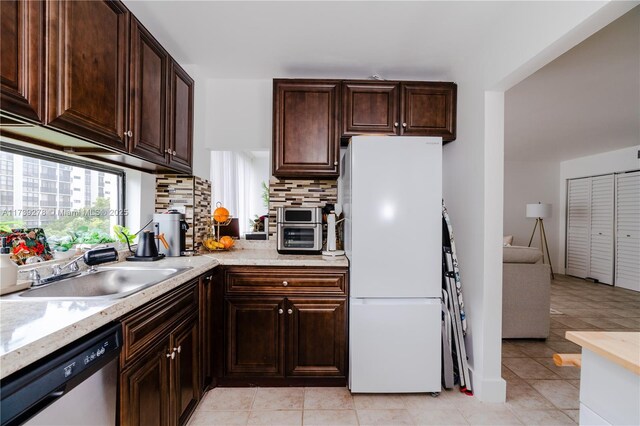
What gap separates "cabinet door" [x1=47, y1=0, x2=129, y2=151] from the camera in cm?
116

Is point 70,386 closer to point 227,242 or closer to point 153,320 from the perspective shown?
point 153,320

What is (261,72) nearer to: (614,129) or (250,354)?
(250,354)

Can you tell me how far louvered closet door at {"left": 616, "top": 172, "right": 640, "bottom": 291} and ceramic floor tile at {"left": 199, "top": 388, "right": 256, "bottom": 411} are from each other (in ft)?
21.7

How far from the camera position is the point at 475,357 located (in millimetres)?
2143

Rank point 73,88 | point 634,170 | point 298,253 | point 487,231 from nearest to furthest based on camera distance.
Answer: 1. point 73,88
2. point 487,231
3. point 298,253
4. point 634,170

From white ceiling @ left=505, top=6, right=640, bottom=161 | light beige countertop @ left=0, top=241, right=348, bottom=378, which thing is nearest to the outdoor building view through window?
light beige countertop @ left=0, top=241, right=348, bottom=378

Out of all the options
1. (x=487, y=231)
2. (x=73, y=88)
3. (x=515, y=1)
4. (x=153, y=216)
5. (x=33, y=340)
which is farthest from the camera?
(x=153, y=216)

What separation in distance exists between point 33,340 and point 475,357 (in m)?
2.37

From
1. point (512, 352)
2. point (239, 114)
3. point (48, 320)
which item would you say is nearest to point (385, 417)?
point (512, 352)

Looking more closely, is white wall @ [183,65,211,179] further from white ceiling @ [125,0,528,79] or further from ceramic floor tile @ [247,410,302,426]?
ceramic floor tile @ [247,410,302,426]

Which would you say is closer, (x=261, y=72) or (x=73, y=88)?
(x=73, y=88)

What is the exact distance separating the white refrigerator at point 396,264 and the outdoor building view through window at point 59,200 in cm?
171

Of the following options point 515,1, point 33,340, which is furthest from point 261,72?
point 33,340

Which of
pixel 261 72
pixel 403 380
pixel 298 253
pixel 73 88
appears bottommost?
pixel 403 380
